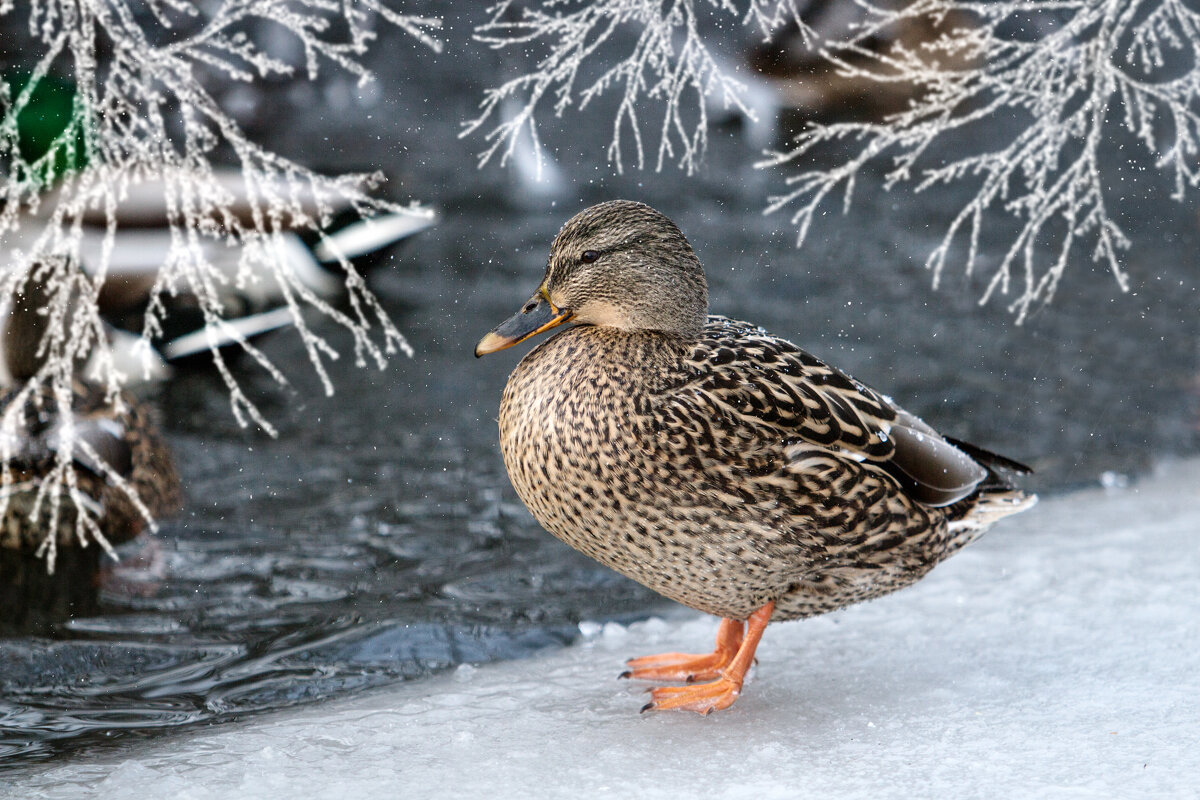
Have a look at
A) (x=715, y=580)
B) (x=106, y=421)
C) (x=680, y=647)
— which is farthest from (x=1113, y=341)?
(x=106, y=421)

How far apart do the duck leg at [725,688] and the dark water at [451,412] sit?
597mm

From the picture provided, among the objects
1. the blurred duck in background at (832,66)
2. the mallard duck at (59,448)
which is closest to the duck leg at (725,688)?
the mallard duck at (59,448)

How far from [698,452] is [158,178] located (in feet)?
7.96

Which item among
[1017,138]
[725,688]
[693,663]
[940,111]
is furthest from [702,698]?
[940,111]

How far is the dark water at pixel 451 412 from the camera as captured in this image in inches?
111

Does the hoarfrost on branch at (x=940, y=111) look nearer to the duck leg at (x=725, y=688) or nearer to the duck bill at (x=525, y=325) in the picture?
the duck bill at (x=525, y=325)

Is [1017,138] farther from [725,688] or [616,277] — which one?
[725,688]

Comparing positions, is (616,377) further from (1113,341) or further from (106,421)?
(1113,341)

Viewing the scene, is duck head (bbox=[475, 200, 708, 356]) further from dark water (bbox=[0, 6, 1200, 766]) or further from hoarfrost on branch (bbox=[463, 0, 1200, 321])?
hoarfrost on branch (bbox=[463, 0, 1200, 321])

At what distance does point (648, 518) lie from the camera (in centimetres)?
218

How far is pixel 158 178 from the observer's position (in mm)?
3857

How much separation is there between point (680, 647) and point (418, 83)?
414 centimetres

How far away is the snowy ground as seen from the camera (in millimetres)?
2002

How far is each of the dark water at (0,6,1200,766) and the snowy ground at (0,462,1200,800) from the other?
0.28 metres
